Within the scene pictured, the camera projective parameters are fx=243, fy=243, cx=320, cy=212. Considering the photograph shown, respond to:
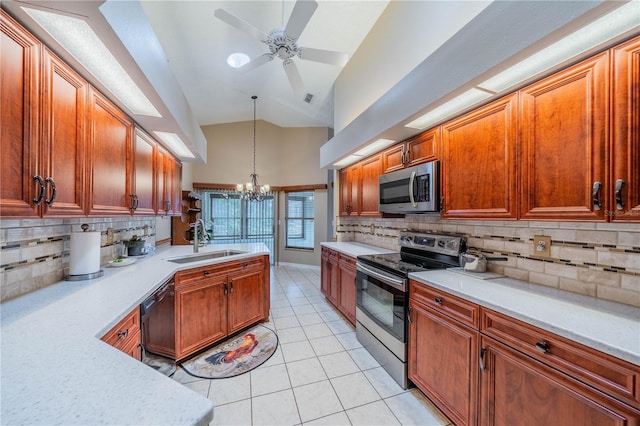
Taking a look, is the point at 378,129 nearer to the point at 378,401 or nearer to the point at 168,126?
the point at 168,126

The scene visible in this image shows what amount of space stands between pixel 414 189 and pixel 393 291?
0.91 meters

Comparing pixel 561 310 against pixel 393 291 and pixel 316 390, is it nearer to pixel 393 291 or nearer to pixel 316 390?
pixel 393 291

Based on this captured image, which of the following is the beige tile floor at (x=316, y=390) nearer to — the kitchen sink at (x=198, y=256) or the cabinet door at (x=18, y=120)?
the kitchen sink at (x=198, y=256)

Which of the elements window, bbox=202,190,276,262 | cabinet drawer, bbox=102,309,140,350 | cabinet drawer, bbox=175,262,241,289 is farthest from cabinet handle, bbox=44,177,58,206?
window, bbox=202,190,276,262

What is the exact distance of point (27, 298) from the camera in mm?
1340

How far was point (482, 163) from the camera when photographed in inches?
67.0

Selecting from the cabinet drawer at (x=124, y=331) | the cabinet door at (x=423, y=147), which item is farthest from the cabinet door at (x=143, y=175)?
the cabinet door at (x=423, y=147)

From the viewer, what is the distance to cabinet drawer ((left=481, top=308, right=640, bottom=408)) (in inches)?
34.4

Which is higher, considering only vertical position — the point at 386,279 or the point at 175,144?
the point at 175,144

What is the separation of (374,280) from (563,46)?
1.96 metres

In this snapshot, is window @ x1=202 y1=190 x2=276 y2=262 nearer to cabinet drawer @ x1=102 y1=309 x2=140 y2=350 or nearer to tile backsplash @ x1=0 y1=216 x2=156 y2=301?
tile backsplash @ x1=0 y1=216 x2=156 y2=301

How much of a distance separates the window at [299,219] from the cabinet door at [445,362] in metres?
4.32

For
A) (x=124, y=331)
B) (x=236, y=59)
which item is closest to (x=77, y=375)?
(x=124, y=331)

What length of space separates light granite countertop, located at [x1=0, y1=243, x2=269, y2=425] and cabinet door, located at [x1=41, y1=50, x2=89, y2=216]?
502 mm
